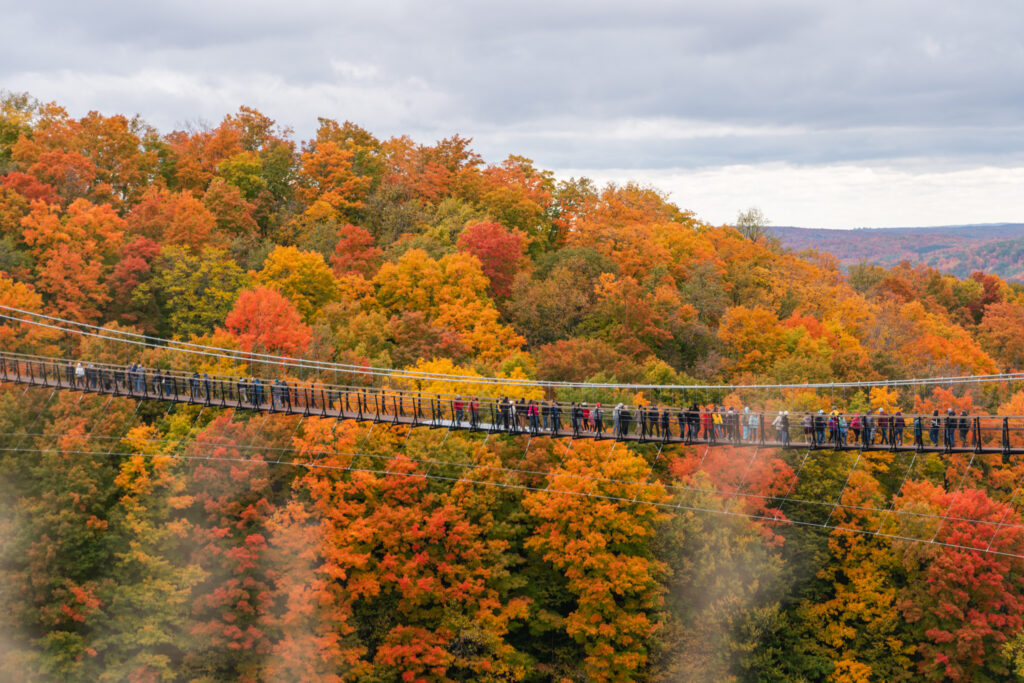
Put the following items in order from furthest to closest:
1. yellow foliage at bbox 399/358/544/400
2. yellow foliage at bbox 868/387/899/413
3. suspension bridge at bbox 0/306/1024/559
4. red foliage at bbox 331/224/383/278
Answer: red foliage at bbox 331/224/383/278
yellow foliage at bbox 868/387/899/413
yellow foliage at bbox 399/358/544/400
suspension bridge at bbox 0/306/1024/559

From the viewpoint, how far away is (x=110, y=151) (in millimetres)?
71000

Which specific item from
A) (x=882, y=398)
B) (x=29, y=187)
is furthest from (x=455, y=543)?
(x=29, y=187)

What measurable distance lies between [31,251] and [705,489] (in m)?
36.9

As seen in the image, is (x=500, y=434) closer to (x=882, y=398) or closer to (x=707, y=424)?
(x=707, y=424)

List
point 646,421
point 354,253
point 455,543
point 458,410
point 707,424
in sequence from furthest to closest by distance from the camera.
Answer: point 354,253, point 455,543, point 458,410, point 646,421, point 707,424

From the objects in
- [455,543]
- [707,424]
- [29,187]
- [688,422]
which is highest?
[29,187]

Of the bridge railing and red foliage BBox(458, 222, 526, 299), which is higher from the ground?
red foliage BBox(458, 222, 526, 299)

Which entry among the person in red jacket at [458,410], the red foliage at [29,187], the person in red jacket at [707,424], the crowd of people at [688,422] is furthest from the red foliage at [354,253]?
the person in red jacket at [707,424]

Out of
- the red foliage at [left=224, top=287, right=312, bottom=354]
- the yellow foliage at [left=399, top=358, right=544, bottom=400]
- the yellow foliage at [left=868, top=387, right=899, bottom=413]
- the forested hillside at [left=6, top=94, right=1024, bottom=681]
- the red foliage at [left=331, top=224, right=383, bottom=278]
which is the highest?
the red foliage at [left=331, top=224, right=383, bottom=278]

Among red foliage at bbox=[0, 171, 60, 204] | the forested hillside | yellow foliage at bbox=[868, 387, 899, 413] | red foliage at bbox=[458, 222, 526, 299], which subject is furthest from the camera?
red foliage at bbox=[458, 222, 526, 299]

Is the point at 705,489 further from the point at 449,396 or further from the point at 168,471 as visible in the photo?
the point at 168,471

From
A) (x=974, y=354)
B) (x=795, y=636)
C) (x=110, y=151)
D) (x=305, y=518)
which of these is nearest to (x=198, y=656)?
(x=305, y=518)

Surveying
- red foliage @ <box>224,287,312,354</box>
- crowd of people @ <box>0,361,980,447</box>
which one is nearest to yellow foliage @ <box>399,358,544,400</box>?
red foliage @ <box>224,287,312,354</box>

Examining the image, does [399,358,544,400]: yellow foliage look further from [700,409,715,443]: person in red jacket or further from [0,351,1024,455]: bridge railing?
[700,409,715,443]: person in red jacket
